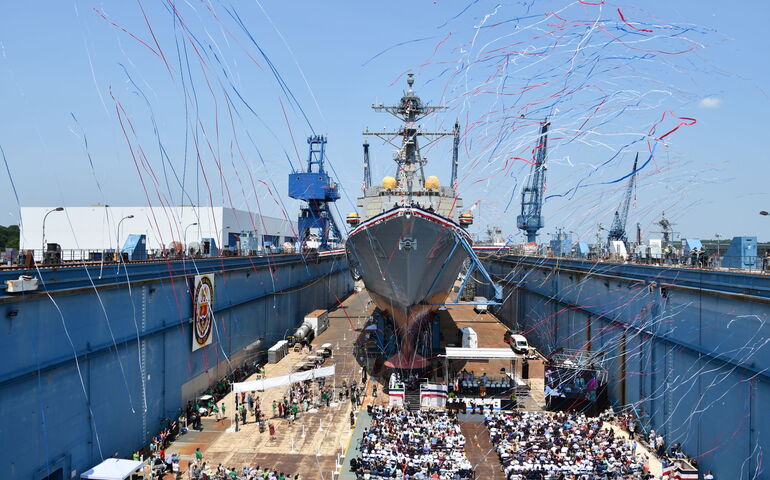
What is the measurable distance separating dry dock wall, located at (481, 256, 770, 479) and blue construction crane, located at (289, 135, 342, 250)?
38.5 metres

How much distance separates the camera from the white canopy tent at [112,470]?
14.2 meters

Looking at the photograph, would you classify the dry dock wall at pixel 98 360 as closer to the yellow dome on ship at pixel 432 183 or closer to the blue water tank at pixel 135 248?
the blue water tank at pixel 135 248

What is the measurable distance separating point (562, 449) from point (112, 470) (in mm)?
14379

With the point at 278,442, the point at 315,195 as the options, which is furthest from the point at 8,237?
the point at 278,442

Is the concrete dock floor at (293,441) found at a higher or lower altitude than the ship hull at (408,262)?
lower

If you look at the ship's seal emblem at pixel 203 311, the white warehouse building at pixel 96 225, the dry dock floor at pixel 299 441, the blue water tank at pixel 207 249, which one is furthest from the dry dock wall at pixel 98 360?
the white warehouse building at pixel 96 225

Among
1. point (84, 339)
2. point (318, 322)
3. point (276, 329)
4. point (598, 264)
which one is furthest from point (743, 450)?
point (318, 322)

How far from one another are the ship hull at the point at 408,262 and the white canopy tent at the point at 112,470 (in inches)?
568

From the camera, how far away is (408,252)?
2447 cm

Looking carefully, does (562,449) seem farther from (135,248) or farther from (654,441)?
(135,248)

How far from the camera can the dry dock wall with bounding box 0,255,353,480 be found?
41.1ft

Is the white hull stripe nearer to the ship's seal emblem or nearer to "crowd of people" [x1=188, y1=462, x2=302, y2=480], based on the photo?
the ship's seal emblem

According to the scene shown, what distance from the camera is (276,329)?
34.6m

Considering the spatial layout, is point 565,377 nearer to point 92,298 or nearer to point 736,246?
point 736,246
